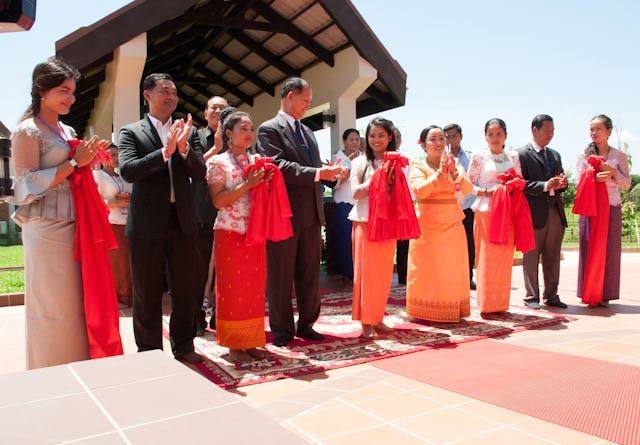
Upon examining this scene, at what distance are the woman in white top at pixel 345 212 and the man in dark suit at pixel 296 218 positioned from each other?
2126 mm

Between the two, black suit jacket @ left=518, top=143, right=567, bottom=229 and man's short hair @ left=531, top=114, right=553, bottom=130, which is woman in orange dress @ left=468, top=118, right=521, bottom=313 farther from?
man's short hair @ left=531, top=114, right=553, bottom=130

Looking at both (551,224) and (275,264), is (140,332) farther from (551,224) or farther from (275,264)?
(551,224)

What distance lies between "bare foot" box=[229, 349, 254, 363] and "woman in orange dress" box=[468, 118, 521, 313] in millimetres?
2248

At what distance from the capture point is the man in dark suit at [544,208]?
17.1ft

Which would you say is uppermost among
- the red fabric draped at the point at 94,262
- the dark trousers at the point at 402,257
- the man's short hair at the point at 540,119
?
the man's short hair at the point at 540,119

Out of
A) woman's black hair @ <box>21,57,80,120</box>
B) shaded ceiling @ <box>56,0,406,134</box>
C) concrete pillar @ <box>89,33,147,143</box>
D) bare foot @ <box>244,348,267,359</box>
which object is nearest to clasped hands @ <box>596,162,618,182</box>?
bare foot @ <box>244,348,267,359</box>

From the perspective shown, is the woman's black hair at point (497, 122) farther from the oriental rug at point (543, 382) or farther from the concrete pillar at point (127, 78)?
the concrete pillar at point (127, 78)

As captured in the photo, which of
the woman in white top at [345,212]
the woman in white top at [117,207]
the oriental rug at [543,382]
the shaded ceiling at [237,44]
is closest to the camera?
the oriental rug at [543,382]

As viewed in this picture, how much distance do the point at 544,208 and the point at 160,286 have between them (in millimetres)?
3731

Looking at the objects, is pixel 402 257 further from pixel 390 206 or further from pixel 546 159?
pixel 390 206

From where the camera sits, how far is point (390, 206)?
4.09m

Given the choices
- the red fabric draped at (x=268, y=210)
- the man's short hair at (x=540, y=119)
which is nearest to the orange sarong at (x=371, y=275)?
the red fabric draped at (x=268, y=210)

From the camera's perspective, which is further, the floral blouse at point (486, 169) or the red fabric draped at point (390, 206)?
the floral blouse at point (486, 169)

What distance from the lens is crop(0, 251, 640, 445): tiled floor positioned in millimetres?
Answer: 2279
